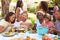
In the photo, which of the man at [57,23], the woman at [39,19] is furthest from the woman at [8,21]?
the man at [57,23]

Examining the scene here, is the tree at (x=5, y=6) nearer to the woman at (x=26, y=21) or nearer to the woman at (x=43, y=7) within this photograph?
the woman at (x=26, y=21)

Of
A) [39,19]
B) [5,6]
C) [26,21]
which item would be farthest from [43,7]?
[5,6]

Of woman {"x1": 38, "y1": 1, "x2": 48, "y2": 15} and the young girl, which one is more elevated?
woman {"x1": 38, "y1": 1, "x2": 48, "y2": 15}

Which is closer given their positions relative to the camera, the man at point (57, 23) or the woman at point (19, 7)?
the man at point (57, 23)

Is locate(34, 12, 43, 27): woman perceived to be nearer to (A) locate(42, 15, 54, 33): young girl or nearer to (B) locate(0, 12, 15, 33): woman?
(A) locate(42, 15, 54, 33): young girl

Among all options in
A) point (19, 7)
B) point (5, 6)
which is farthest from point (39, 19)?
point (5, 6)

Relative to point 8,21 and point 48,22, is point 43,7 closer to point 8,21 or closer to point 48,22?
point 48,22

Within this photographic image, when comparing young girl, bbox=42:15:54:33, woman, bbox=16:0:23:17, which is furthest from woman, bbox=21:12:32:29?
young girl, bbox=42:15:54:33

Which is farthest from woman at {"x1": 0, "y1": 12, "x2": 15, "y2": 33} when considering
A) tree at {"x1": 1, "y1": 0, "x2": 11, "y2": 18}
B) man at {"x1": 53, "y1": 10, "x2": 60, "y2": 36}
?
Result: man at {"x1": 53, "y1": 10, "x2": 60, "y2": 36}

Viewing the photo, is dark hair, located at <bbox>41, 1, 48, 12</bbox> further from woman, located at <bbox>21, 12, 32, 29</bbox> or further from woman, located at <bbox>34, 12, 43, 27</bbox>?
woman, located at <bbox>21, 12, 32, 29</bbox>

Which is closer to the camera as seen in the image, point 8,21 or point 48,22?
point 48,22

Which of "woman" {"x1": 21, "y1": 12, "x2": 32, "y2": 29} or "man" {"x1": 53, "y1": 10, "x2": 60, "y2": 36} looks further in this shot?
"woman" {"x1": 21, "y1": 12, "x2": 32, "y2": 29}

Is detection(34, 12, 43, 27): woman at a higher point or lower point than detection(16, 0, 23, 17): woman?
lower

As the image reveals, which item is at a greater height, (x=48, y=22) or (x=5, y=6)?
(x=5, y=6)
